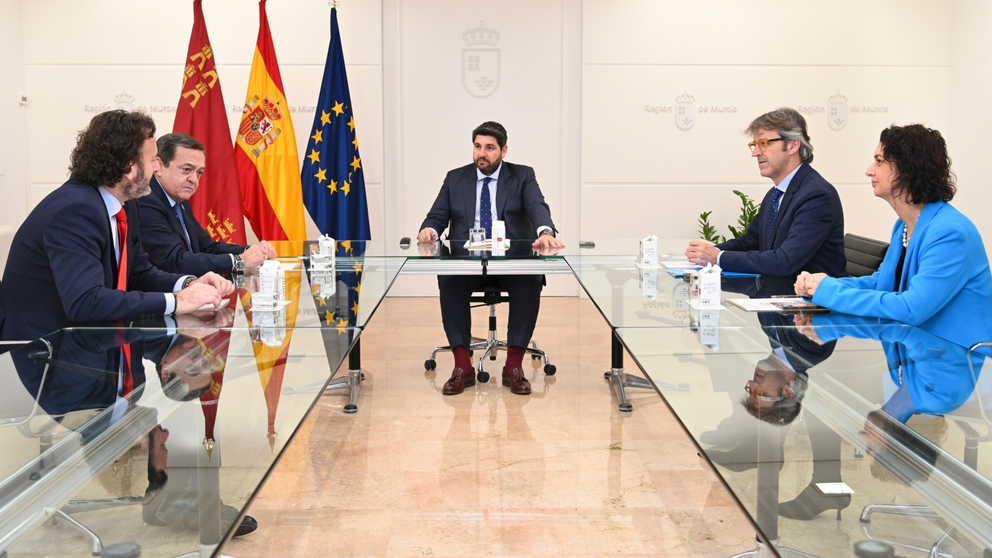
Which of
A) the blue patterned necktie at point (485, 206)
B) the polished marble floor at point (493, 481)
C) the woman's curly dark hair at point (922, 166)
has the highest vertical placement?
the woman's curly dark hair at point (922, 166)

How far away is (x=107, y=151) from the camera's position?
2428mm

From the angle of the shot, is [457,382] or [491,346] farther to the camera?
[491,346]

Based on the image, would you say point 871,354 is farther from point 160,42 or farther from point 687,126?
point 160,42

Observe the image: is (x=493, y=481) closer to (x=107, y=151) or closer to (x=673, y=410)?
(x=673, y=410)

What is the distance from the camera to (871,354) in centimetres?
188

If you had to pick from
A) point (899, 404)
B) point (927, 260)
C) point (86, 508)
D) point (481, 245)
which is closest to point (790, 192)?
point (927, 260)

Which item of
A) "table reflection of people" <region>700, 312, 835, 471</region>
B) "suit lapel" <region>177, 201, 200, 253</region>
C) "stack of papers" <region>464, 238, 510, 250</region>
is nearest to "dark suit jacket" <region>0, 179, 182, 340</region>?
"suit lapel" <region>177, 201, 200, 253</region>

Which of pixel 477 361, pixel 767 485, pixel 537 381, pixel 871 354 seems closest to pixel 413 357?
pixel 477 361

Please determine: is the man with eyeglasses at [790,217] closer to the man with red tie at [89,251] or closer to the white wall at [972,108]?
the man with red tie at [89,251]

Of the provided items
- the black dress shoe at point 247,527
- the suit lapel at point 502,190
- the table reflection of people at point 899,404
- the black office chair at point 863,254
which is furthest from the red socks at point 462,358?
the table reflection of people at point 899,404

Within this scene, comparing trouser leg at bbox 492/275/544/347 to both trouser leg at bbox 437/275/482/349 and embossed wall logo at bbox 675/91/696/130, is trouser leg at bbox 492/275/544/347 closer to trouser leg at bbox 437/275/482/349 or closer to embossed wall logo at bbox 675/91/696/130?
trouser leg at bbox 437/275/482/349

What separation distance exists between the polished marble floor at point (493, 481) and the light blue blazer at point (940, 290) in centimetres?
74

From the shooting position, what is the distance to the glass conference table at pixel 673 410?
115 cm

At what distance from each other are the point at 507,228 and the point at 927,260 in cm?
261
